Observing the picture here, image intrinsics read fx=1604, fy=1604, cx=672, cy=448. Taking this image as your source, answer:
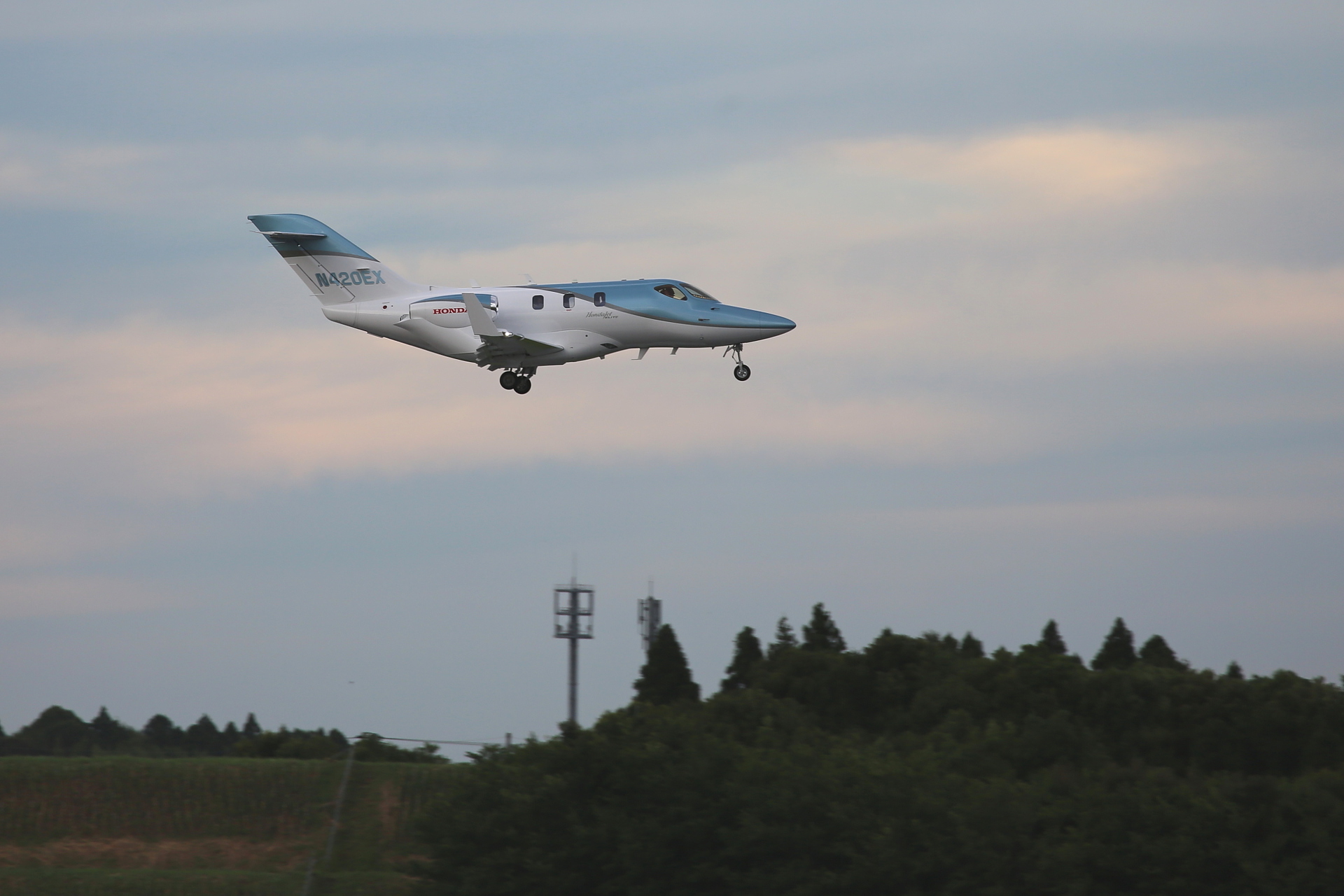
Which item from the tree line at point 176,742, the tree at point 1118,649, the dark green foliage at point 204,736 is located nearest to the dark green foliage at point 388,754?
the tree line at point 176,742

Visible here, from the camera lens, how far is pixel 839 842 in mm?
37406

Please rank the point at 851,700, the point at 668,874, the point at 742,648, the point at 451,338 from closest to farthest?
1. the point at 668,874
2. the point at 451,338
3. the point at 851,700
4. the point at 742,648

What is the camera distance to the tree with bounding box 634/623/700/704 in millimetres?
76438

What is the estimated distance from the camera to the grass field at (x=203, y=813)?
46.8 metres

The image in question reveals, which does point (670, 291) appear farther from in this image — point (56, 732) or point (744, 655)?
point (56, 732)

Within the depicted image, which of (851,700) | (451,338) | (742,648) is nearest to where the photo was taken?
(451,338)

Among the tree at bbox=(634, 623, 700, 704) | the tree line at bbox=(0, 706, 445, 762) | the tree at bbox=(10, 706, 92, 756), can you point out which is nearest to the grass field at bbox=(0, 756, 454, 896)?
the tree line at bbox=(0, 706, 445, 762)

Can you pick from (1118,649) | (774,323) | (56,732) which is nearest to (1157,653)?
(1118,649)

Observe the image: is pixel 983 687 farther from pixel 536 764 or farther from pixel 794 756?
pixel 536 764

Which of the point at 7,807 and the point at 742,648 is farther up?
the point at 742,648

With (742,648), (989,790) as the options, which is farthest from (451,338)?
(742,648)

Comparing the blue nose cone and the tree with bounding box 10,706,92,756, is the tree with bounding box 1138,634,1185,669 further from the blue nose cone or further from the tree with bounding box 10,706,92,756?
the tree with bounding box 10,706,92,756

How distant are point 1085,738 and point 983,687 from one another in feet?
27.3

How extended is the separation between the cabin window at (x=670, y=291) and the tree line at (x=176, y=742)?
1493 centimetres
